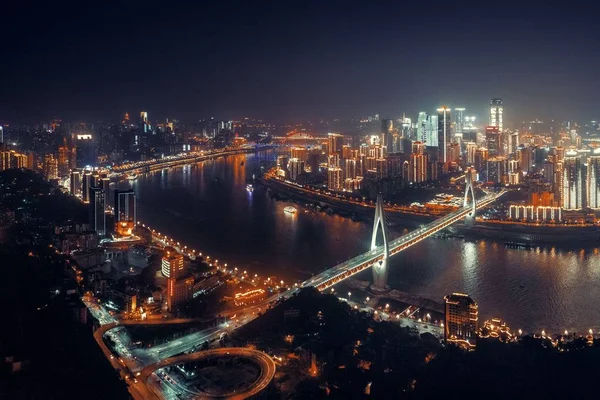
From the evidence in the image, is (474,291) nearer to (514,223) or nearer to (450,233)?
(450,233)

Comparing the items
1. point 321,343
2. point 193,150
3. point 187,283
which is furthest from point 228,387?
point 193,150

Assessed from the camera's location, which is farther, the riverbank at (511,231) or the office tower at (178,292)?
the riverbank at (511,231)

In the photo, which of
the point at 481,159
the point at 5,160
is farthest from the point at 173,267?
the point at 481,159

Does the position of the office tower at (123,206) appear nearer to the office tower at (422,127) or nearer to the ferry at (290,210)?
the ferry at (290,210)

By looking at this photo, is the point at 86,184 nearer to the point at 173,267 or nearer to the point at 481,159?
the point at 173,267

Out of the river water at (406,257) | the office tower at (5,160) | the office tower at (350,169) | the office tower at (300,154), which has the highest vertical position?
the office tower at (300,154)

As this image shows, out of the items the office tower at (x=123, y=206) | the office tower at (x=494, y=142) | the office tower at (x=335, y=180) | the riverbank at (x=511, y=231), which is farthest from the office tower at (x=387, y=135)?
the office tower at (x=123, y=206)
